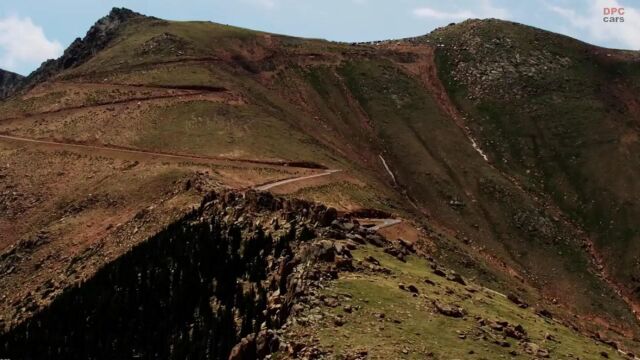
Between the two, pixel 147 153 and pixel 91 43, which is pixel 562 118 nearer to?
pixel 147 153

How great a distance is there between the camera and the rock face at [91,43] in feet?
449

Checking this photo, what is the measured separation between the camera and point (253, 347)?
2688 centimetres

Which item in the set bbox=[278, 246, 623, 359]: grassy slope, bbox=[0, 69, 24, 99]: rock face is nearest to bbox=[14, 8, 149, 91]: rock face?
bbox=[0, 69, 24, 99]: rock face

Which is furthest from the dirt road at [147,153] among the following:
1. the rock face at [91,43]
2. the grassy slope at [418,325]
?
the rock face at [91,43]

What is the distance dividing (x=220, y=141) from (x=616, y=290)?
2297 inches

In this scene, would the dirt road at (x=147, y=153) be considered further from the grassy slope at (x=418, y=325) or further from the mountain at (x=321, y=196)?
the grassy slope at (x=418, y=325)

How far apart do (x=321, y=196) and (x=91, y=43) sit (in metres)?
91.5

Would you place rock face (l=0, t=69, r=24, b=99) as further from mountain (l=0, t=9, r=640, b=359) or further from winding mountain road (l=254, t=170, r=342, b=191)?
winding mountain road (l=254, t=170, r=342, b=191)

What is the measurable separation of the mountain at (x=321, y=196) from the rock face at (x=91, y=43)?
760mm

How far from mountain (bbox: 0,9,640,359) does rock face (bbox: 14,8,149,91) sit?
0.76m

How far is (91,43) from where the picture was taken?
139625 millimetres

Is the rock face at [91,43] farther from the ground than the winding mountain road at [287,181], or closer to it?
farther from the ground

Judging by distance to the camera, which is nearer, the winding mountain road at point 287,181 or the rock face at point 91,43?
the winding mountain road at point 287,181

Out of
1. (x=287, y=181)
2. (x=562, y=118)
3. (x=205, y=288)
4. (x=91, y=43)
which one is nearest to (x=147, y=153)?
(x=287, y=181)
